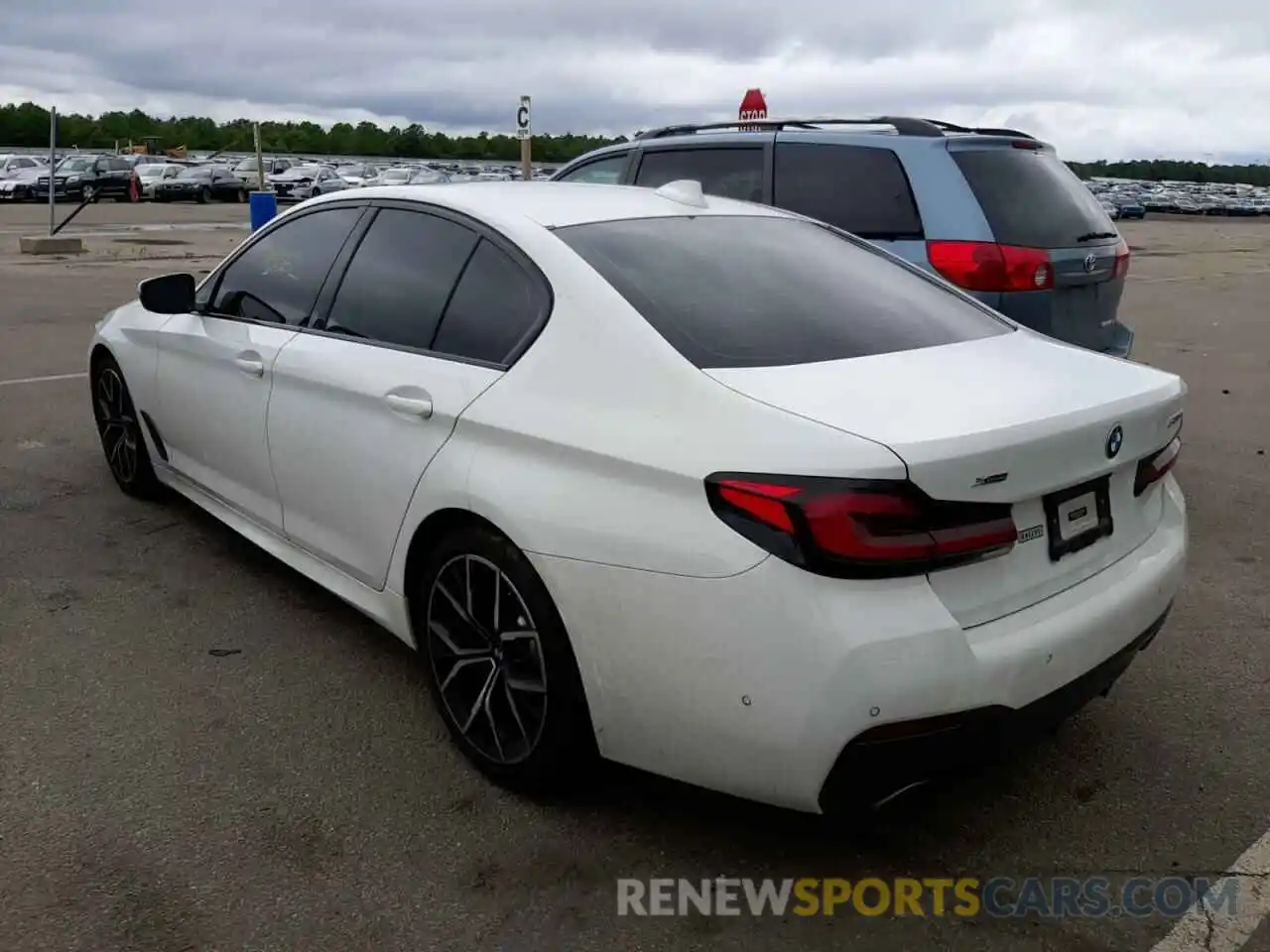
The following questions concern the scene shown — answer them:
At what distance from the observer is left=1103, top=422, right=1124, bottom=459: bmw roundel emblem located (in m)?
2.73

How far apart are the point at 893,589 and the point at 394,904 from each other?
4.45 feet

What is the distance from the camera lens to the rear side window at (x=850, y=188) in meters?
5.84

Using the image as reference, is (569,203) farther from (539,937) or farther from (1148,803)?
(1148,803)

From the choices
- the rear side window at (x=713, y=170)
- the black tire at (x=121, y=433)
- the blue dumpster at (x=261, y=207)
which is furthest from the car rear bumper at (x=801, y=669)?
the blue dumpster at (x=261, y=207)

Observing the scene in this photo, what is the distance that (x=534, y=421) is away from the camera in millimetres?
2896

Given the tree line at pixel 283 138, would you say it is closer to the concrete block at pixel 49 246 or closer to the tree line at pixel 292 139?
the tree line at pixel 292 139

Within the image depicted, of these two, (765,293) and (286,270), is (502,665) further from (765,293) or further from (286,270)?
(286,270)

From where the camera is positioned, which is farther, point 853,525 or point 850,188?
point 850,188

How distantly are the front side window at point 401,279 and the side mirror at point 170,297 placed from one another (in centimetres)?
114

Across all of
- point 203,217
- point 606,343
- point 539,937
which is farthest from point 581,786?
point 203,217

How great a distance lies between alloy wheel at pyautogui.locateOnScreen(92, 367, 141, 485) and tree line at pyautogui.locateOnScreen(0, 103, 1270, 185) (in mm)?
98055

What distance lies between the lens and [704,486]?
2488 millimetres

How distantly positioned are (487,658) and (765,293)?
1.26 metres

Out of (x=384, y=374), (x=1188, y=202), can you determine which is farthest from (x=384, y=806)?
(x=1188, y=202)
